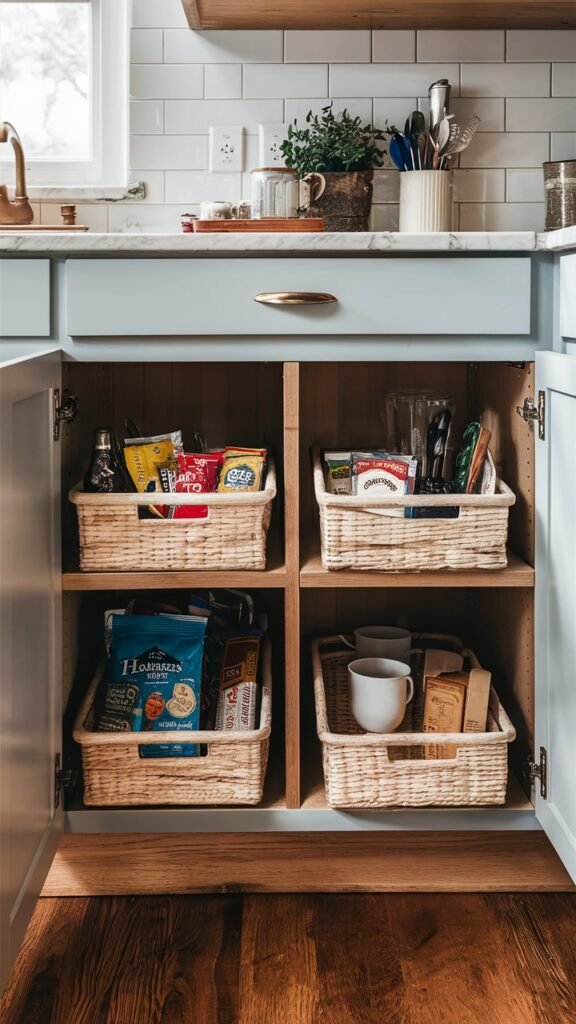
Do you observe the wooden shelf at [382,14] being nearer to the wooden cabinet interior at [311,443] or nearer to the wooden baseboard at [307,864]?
the wooden cabinet interior at [311,443]

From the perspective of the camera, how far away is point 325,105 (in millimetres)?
2086

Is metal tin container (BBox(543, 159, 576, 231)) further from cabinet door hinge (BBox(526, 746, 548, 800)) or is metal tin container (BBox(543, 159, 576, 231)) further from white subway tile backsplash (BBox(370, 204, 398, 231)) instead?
cabinet door hinge (BBox(526, 746, 548, 800))

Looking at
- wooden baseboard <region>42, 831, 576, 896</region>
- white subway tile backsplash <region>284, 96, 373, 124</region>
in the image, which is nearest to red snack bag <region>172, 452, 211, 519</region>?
wooden baseboard <region>42, 831, 576, 896</region>

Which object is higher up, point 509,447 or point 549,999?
point 509,447

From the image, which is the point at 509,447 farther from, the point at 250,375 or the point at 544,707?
the point at 250,375

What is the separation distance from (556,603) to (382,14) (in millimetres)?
1269

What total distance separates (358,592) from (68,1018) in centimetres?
108

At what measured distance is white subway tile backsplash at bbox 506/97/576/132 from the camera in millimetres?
2098

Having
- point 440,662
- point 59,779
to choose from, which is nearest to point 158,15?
point 440,662

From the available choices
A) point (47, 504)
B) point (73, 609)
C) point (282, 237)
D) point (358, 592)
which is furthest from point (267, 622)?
point (282, 237)

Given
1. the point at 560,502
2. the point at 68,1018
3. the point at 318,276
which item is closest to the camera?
the point at 68,1018

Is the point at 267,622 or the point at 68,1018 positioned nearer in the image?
the point at 68,1018

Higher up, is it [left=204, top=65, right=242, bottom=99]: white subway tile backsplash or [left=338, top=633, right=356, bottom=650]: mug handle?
[left=204, top=65, right=242, bottom=99]: white subway tile backsplash

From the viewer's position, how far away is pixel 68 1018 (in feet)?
4.40
